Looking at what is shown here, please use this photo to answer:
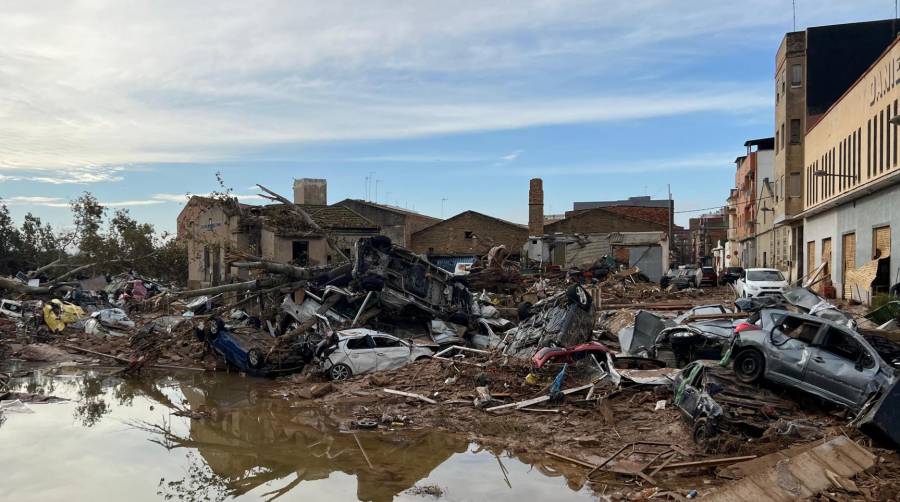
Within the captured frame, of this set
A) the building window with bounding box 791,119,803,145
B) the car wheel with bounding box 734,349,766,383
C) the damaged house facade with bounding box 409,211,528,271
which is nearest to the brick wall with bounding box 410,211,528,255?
the damaged house facade with bounding box 409,211,528,271

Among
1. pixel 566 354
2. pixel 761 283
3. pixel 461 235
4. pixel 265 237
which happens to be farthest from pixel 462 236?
pixel 566 354

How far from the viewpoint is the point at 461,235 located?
48750 millimetres

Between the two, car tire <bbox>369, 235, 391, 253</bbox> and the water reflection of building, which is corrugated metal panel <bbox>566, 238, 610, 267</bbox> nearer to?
car tire <bbox>369, 235, 391, 253</bbox>

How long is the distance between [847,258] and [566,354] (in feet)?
58.9

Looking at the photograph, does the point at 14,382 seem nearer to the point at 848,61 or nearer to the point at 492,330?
the point at 492,330

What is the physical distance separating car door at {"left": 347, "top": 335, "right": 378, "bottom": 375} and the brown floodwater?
226cm

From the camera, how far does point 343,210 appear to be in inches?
1563

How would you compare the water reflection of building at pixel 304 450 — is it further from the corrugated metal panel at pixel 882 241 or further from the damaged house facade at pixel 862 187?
the corrugated metal panel at pixel 882 241

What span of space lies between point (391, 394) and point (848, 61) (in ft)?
129

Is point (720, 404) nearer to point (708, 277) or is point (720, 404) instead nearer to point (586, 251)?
point (708, 277)

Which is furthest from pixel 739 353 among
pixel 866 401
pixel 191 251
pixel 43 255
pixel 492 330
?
pixel 43 255

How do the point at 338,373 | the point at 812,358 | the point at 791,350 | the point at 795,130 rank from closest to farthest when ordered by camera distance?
the point at 812,358, the point at 791,350, the point at 338,373, the point at 795,130

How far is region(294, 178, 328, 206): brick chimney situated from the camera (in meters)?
46.9

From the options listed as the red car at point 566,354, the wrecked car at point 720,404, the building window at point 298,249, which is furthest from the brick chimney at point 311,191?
the wrecked car at point 720,404
